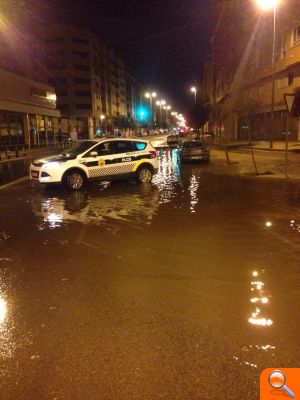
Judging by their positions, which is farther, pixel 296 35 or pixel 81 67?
pixel 81 67

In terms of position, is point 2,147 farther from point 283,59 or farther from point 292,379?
point 292,379

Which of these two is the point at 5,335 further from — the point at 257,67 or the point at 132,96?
the point at 132,96

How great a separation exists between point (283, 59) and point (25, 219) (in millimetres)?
39335

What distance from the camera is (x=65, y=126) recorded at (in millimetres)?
65250

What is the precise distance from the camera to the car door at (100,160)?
Result: 14859 millimetres

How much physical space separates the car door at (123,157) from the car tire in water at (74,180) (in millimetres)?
1341

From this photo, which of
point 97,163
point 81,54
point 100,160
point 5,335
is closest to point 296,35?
point 100,160

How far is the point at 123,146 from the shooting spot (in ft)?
51.2

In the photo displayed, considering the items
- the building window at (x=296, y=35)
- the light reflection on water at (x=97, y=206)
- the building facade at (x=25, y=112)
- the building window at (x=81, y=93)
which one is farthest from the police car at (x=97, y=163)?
the building window at (x=81, y=93)

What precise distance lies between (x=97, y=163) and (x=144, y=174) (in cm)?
207

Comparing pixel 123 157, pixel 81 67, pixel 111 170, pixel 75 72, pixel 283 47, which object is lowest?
pixel 111 170

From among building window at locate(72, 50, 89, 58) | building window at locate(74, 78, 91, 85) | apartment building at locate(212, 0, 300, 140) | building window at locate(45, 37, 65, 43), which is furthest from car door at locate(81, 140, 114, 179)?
building window at locate(72, 50, 89, 58)

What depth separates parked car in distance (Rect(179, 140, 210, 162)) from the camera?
25.4 m

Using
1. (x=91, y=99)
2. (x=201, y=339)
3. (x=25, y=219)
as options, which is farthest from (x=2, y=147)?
(x=91, y=99)
